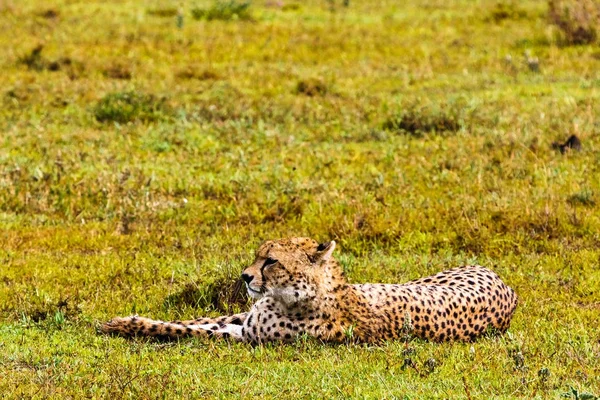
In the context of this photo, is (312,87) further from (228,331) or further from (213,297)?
(228,331)

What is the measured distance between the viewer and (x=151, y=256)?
31.1 feet

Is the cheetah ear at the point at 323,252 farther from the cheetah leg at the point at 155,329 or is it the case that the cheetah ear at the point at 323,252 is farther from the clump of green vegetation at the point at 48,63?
the clump of green vegetation at the point at 48,63

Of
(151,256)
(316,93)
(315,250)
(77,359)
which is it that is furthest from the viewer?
(316,93)

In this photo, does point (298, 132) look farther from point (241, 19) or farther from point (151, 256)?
point (241, 19)

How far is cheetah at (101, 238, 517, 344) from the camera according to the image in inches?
277

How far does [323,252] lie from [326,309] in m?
0.39

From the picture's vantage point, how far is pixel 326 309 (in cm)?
707

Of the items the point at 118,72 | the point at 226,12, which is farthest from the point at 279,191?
the point at 226,12

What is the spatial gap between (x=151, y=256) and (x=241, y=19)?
13.2 m

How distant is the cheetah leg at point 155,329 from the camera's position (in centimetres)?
728

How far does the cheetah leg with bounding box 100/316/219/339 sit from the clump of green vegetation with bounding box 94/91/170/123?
7.29 meters

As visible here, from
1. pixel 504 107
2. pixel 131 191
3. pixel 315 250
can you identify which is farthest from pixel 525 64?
pixel 315 250

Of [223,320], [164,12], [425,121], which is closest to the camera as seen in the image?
[223,320]

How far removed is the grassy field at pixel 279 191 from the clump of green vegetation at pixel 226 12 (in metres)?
1.15
